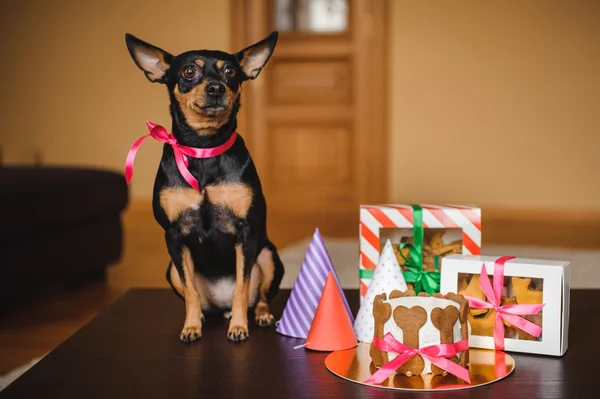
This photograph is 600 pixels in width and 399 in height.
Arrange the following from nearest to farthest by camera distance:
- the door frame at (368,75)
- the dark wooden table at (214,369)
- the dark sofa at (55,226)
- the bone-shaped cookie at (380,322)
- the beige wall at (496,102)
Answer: the dark wooden table at (214,369)
the bone-shaped cookie at (380,322)
the dark sofa at (55,226)
the beige wall at (496,102)
the door frame at (368,75)

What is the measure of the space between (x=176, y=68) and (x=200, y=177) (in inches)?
8.7

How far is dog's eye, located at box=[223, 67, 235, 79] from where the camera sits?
141 centimetres

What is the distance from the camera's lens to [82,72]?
5.18 m

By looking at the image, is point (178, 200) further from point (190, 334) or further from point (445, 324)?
point (445, 324)

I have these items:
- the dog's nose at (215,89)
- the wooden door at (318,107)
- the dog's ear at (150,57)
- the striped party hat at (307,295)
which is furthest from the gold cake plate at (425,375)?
the wooden door at (318,107)

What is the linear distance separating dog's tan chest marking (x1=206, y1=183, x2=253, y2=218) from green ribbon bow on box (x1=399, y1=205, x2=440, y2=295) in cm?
36

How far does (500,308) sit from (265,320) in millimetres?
491

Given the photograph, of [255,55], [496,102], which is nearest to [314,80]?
[496,102]

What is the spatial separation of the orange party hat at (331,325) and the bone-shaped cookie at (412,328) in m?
0.17

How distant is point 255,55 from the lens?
1.48 meters

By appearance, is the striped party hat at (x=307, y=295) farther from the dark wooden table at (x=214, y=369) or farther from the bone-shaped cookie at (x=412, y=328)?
the bone-shaped cookie at (x=412, y=328)

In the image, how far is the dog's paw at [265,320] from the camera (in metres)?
1.51

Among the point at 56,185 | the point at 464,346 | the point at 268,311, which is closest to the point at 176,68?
the point at 268,311

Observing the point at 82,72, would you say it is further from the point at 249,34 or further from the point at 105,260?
the point at 105,260
